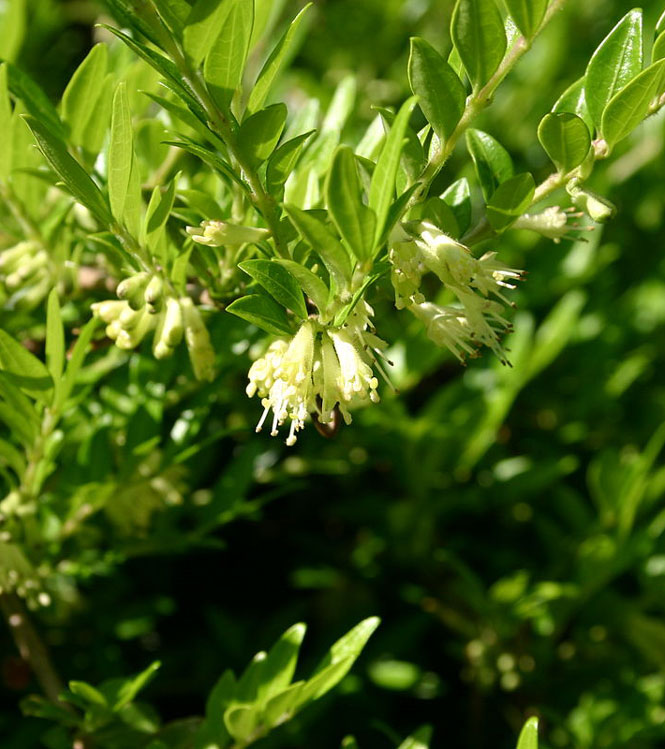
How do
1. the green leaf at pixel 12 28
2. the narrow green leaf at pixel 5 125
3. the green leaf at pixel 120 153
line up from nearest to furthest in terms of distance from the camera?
1. the green leaf at pixel 120 153
2. the narrow green leaf at pixel 5 125
3. the green leaf at pixel 12 28

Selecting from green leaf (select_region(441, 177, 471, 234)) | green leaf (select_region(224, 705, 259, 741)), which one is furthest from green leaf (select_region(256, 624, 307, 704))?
green leaf (select_region(441, 177, 471, 234))

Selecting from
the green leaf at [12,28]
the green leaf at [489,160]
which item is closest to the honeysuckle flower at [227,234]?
the green leaf at [489,160]

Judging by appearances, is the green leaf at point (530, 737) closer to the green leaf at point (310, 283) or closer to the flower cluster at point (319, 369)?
the flower cluster at point (319, 369)

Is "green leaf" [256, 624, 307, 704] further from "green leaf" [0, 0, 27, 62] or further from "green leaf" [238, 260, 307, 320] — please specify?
"green leaf" [0, 0, 27, 62]

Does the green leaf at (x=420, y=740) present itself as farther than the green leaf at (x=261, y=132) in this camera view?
Yes

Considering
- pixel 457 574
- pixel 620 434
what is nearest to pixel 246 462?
pixel 457 574

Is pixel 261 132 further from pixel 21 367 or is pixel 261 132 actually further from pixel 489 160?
pixel 21 367

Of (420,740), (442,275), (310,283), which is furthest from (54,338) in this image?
(420,740)
